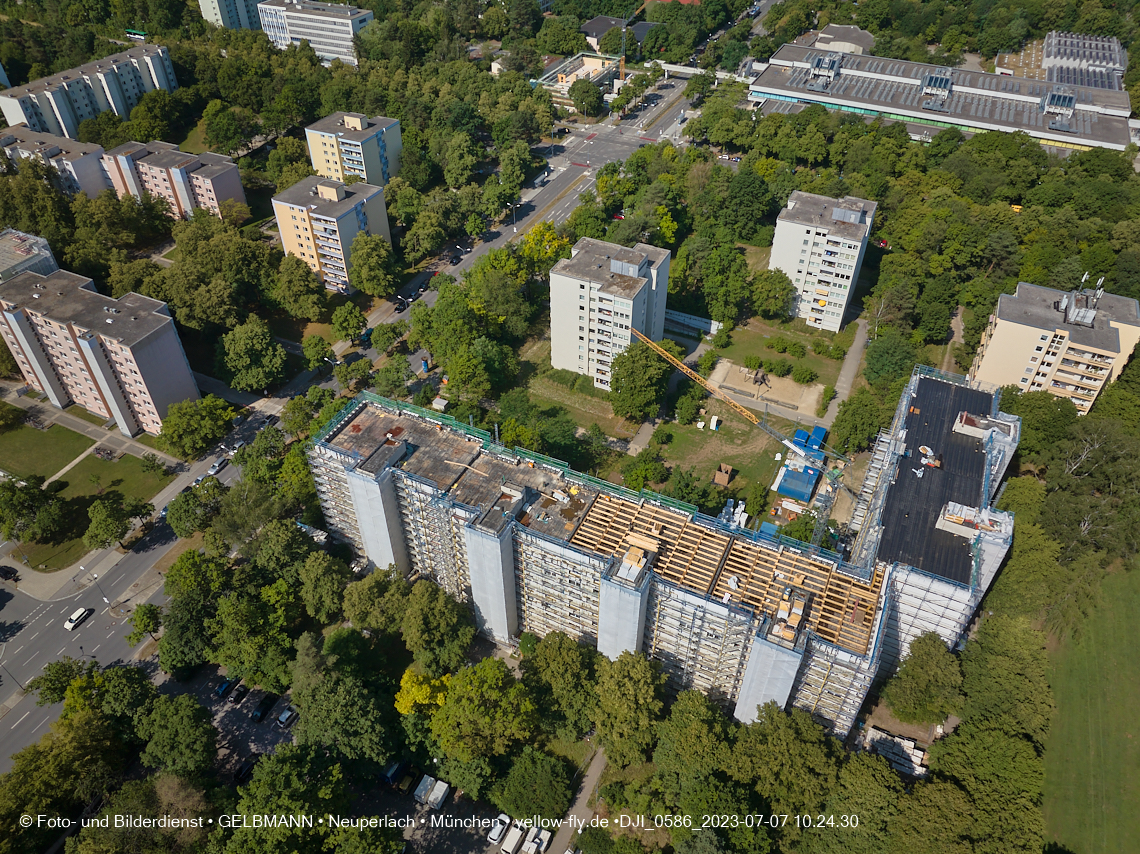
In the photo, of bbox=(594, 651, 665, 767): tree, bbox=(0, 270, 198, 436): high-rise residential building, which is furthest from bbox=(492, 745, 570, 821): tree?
bbox=(0, 270, 198, 436): high-rise residential building

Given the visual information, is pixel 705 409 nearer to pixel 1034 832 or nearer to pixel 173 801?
pixel 1034 832

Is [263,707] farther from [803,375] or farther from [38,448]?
[803,375]

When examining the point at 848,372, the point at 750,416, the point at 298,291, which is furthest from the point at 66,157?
the point at 848,372

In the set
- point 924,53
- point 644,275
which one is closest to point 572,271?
point 644,275

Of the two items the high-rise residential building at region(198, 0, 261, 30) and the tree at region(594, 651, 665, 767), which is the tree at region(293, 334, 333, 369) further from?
the high-rise residential building at region(198, 0, 261, 30)

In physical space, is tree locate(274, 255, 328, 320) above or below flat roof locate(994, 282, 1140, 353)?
below

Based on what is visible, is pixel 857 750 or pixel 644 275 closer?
pixel 857 750

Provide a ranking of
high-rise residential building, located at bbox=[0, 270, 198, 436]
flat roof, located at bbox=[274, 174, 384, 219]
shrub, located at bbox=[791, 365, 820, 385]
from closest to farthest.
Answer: high-rise residential building, located at bbox=[0, 270, 198, 436] < shrub, located at bbox=[791, 365, 820, 385] < flat roof, located at bbox=[274, 174, 384, 219]
